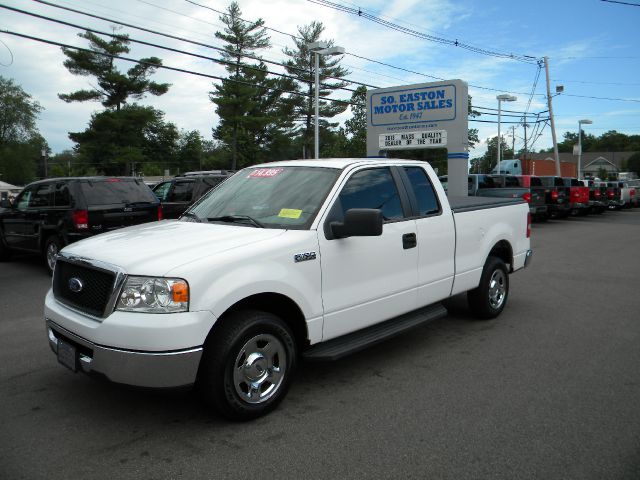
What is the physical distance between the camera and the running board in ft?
13.1

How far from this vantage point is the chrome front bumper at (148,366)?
3.19 metres

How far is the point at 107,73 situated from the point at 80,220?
34.8 meters

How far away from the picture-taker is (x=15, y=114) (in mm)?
79000

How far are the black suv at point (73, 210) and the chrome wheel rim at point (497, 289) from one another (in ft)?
20.0

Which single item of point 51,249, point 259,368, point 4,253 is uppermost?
point 51,249

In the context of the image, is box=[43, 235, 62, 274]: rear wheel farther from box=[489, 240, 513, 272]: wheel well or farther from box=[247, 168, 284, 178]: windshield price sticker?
box=[489, 240, 513, 272]: wheel well

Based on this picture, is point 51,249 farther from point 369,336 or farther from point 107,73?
point 107,73

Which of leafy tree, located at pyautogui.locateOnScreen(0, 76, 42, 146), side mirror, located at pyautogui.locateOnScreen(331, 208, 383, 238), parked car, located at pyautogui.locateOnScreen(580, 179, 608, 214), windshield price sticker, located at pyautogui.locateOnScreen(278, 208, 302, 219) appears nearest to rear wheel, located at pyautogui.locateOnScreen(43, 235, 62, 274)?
windshield price sticker, located at pyautogui.locateOnScreen(278, 208, 302, 219)

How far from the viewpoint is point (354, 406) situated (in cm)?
391

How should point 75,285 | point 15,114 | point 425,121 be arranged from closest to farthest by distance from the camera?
point 75,285
point 425,121
point 15,114

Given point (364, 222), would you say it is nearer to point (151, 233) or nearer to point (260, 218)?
point (260, 218)

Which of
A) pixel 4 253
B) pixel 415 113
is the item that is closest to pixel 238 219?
pixel 4 253

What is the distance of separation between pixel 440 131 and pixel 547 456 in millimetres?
13605

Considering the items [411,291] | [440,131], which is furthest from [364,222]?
[440,131]
